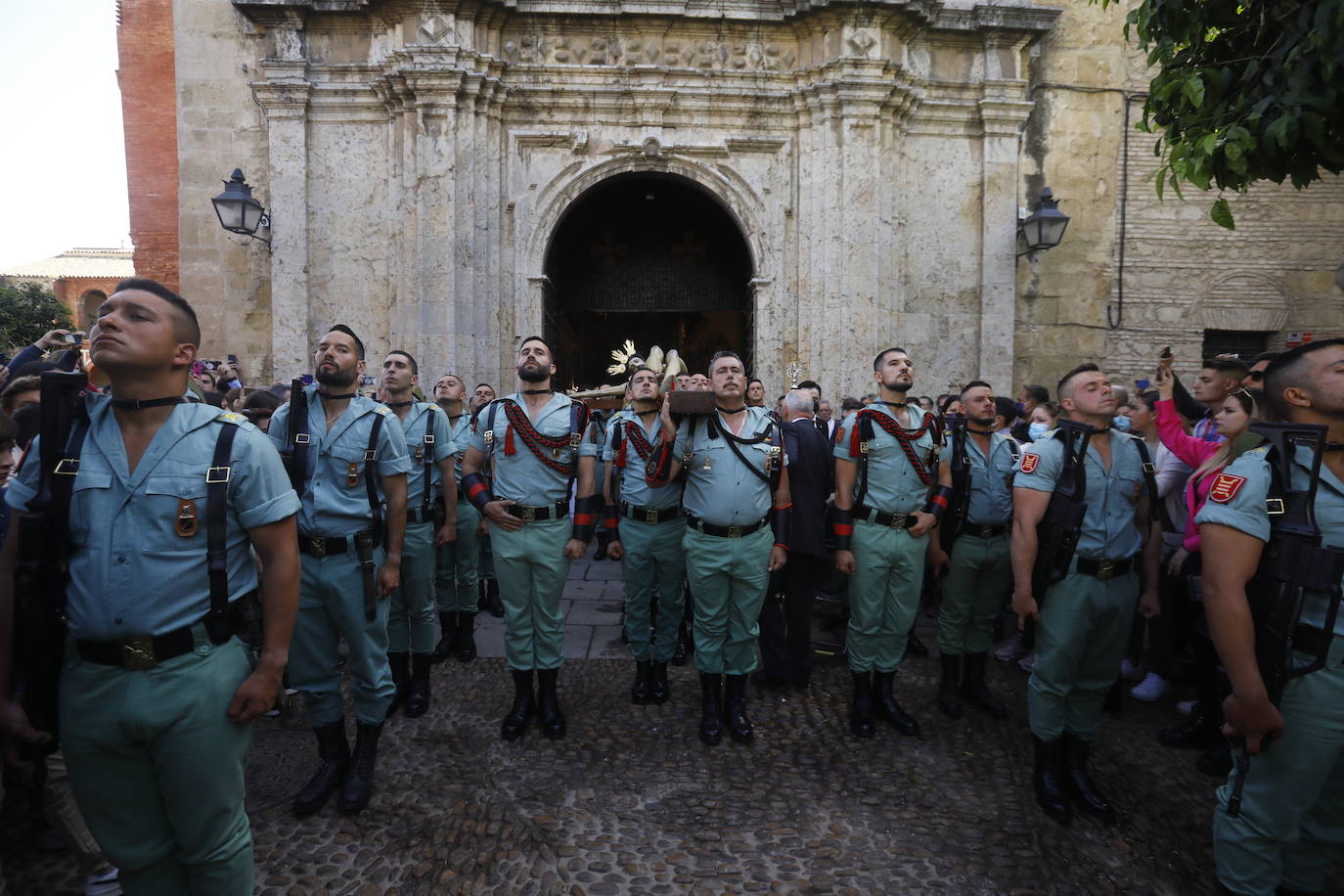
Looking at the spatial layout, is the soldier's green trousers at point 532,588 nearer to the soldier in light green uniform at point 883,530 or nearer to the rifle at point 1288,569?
the soldier in light green uniform at point 883,530

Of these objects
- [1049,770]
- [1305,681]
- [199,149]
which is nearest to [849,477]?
[1049,770]

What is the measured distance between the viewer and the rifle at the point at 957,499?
175 inches

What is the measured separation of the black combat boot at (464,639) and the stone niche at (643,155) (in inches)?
176

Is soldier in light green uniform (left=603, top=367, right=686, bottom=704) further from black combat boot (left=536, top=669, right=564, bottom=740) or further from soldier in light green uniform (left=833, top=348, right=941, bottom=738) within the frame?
soldier in light green uniform (left=833, top=348, right=941, bottom=738)

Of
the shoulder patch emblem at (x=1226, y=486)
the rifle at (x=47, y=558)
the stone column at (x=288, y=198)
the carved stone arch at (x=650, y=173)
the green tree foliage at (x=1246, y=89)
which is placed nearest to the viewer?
the rifle at (x=47, y=558)

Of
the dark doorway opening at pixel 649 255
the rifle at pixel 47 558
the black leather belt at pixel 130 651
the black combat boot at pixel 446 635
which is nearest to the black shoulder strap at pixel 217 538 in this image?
the black leather belt at pixel 130 651

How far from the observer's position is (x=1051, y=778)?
3.34 meters

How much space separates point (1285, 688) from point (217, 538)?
11.5 ft

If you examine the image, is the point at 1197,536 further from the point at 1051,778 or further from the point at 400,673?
the point at 400,673

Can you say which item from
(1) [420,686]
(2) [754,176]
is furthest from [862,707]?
(2) [754,176]

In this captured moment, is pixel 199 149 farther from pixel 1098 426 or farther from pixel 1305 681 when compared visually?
pixel 1305 681

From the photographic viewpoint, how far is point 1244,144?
2.91 metres

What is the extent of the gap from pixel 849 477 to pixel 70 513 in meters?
3.57

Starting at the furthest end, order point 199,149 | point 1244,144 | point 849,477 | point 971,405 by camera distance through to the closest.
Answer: point 199,149 < point 971,405 < point 849,477 < point 1244,144
